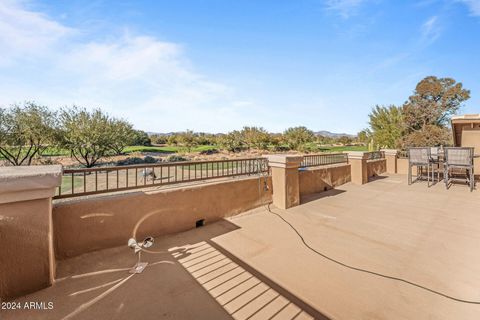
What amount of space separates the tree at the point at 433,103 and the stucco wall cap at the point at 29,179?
23046mm

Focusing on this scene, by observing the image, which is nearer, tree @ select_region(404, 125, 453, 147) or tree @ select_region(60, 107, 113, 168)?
tree @ select_region(404, 125, 453, 147)

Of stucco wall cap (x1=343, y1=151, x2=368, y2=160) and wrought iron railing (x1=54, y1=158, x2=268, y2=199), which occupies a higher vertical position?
stucco wall cap (x1=343, y1=151, x2=368, y2=160)

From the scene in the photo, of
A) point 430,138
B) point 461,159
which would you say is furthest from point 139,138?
point 461,159

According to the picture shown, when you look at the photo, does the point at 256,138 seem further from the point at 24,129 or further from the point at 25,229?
the point at 25,229

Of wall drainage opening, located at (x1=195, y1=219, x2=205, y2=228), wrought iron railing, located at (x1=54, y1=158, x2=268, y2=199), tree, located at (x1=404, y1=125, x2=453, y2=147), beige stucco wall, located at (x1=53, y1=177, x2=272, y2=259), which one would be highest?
tree, located at (x1=404, y1=125, x2=453, y2=147)

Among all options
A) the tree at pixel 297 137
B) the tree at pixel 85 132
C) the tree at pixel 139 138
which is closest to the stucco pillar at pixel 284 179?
the tree at pixel 85 132

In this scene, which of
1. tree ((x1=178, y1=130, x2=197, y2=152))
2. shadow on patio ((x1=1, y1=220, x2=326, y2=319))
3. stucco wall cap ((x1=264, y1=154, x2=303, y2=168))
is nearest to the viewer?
shadow on patio ((x1=1, y1=220, x2=326, y2=319))

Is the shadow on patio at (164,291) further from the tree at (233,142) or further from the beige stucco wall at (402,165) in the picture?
the tree at (233,142)

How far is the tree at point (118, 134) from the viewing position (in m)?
17.8

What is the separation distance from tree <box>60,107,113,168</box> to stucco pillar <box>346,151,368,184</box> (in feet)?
58.8

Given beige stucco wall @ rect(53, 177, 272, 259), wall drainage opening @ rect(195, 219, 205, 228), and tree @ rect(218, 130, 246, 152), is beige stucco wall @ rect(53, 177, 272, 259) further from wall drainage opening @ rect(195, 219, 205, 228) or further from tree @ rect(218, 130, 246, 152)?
tree @ rect(218, 130, 246, 152)

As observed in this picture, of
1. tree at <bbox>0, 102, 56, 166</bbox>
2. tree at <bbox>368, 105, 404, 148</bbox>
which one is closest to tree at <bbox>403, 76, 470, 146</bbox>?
tree at <bbox>368, 105, 404, 148</bbox>

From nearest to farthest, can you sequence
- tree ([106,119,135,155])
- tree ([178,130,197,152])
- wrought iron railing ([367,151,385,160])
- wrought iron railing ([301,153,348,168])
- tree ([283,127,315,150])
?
wrought iron railing ([301,153,348,168]) < wrought iron railing ([367,151,385,160]) < tree ([106,119,135,155]) < tree ([283,127,315,150]) < tree ([178,130,197,152])

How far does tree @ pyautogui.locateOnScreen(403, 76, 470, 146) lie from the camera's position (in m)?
18.5
